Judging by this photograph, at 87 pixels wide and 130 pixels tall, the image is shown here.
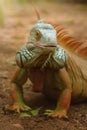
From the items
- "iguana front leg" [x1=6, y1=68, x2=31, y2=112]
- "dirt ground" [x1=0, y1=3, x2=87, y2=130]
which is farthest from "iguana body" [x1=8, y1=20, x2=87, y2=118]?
"dirt ground" [x1=0, y1=3, x2=87, y2=130]

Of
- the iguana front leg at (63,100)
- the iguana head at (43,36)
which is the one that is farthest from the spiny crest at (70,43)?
the iguana head at (43,36)

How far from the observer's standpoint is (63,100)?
4.65 m

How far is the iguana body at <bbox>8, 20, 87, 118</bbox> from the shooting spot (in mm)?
4352

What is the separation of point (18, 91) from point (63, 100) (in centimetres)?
54

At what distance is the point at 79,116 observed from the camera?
16.0ft

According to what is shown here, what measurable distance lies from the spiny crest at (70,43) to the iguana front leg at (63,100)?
601mm

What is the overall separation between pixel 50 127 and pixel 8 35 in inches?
246

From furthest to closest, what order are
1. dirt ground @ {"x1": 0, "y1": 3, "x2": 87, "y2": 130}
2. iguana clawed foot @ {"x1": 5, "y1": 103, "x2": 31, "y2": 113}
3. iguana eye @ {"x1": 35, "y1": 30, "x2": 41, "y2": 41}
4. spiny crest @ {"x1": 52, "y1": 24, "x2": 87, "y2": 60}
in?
spiny crest @ {"x1": 52, "y1": 24, "x2": 87, "y2": 60}, iguana clawed foot @ {"x1": 5, "y1": 103, "x2": 31, "y2": 113}, dirt ground @ {"x1": 0, "y1": 3, "x2": 87, "y2": 130}, iguana eye @ {"x1": 35, "y1": 30, "x2": 41, "y2": 41}

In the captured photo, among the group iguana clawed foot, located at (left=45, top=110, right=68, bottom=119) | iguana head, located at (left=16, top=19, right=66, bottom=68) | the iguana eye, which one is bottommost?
iguana clawed foot, located at (left=45, top=110, right=68, bottom=119)

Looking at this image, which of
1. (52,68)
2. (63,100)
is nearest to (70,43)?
(52,68)

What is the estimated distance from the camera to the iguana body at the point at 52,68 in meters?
A: 4.35

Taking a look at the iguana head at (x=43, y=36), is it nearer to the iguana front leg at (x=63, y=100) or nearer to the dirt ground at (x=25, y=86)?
the iguana front leg at (x=63, y=100)

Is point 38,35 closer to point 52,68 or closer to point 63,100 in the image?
point 52,68

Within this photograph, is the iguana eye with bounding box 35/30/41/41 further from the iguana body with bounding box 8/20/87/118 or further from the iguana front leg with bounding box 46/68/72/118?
the iguana front leg with bounding box 46/68/72/118
